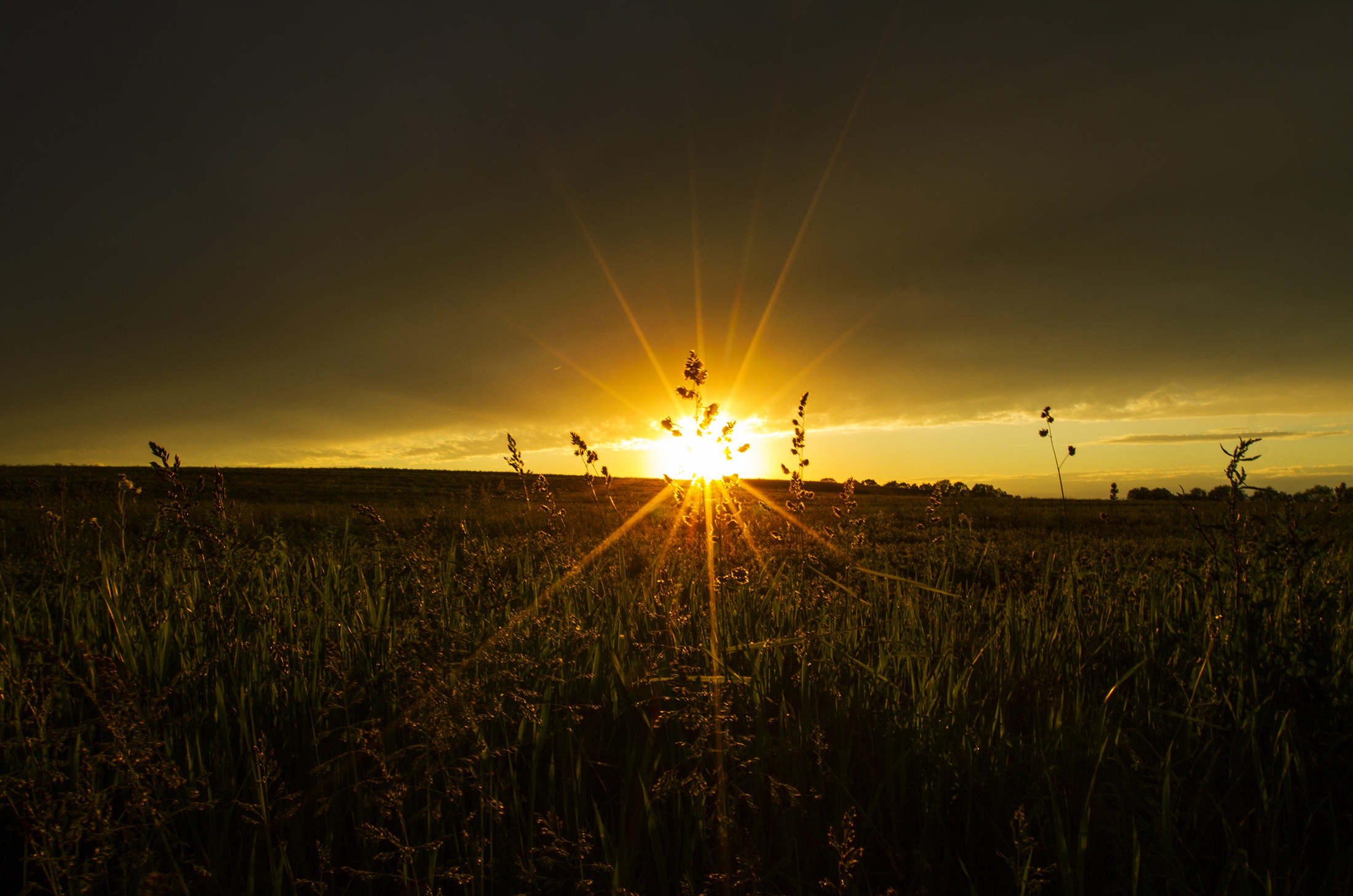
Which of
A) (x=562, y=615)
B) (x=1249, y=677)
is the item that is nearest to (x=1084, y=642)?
(x=1249, y=677)

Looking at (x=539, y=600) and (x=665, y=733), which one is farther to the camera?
(x=539, y=600)

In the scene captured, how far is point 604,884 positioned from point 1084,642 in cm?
280

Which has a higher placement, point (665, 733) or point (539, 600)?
point (539, 600)

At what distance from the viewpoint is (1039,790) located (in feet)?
6.51

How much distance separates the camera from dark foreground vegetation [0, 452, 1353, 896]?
5.48ft

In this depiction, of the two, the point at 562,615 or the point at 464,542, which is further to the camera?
the point at 562,615

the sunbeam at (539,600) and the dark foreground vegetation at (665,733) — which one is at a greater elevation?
the sunbeam at (539,600)

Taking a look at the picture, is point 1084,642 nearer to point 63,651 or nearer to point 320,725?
point 320,725

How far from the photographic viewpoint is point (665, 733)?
2.40 metres

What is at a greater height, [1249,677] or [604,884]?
[1249,677]

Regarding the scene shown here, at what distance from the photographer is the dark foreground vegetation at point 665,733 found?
1.67 m

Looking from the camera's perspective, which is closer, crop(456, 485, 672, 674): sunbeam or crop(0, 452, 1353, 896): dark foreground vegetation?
crop(0, 452, 1353, 896): dark foreground vegetation

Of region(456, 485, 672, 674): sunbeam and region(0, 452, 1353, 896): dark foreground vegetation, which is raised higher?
region(456, 485, 672, 674): sunbeam

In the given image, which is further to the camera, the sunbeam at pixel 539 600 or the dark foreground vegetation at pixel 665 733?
the sunbeam at pixel 539 600
